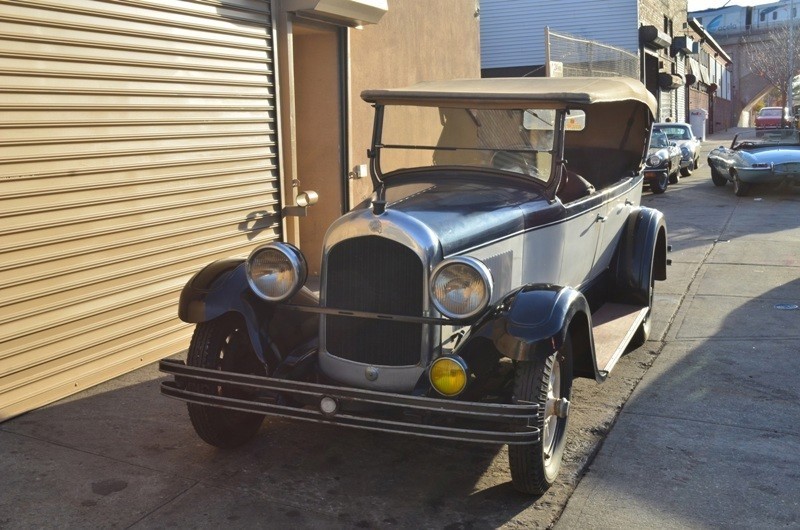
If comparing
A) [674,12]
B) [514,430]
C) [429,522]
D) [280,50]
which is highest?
[674,12]

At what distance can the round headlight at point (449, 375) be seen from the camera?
3988 millimetres

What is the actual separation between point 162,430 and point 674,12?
3415cm

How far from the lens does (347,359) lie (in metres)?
4.43

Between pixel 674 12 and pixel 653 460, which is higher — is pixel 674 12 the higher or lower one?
the higher one

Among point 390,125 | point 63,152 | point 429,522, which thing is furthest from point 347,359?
point 63,152

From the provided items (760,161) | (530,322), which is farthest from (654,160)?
(760,161)

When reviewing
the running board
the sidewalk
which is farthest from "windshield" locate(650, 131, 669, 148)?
the running board

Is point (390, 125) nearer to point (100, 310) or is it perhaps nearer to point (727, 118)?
point (100, 310)

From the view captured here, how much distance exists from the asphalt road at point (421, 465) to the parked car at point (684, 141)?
56.1ft

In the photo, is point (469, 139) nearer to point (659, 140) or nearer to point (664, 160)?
point (664, 160)

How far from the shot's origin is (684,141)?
76.4 feet

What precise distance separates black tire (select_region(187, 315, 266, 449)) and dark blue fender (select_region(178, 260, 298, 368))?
0.08 m

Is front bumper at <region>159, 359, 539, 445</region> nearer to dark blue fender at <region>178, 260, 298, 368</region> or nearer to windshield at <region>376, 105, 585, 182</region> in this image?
dark blue fender at <region>178, 260, 298, 368</region>

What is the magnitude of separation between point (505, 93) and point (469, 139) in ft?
1.17
